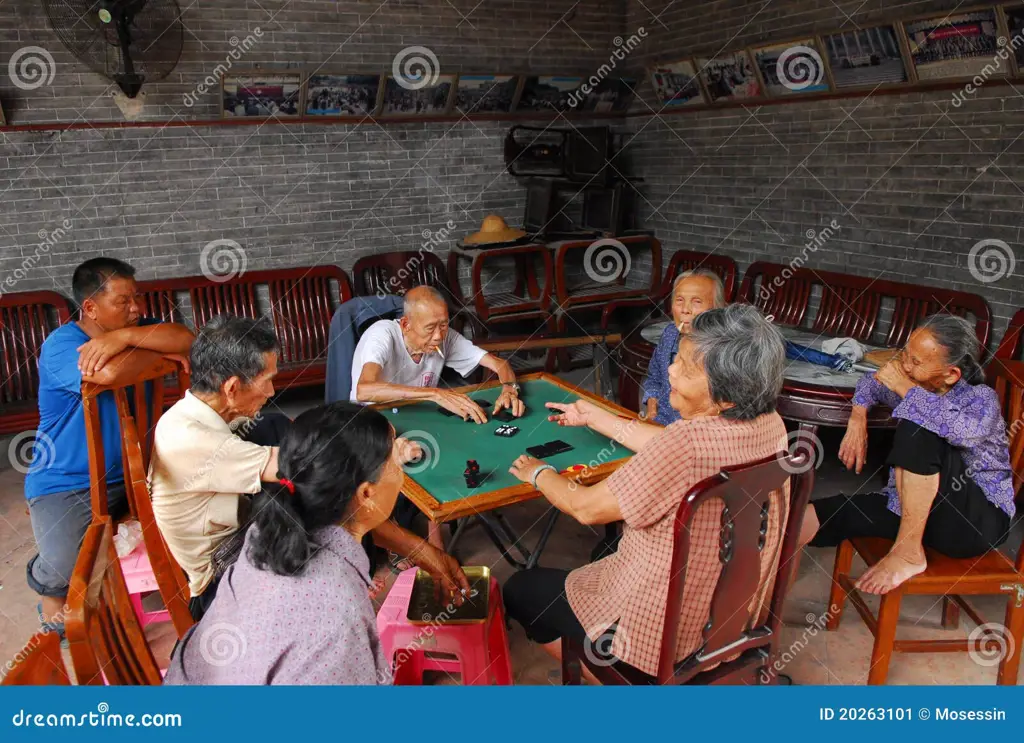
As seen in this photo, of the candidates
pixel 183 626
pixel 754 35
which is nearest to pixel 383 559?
pixel 183 626

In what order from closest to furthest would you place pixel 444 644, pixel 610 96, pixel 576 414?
pixel 444 644 < pixel 576 414 < pixel 610 96

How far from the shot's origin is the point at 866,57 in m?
4.78

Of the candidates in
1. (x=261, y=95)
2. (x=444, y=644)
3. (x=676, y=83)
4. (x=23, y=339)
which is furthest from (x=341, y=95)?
(x=444, y=644)

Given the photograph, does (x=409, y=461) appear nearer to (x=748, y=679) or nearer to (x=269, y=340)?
(x=269, y=340)

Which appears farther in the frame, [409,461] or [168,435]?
[409,461]

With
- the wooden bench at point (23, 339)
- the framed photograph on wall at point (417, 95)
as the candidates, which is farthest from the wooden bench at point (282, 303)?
the framed photograph on wall at point (417, 95)

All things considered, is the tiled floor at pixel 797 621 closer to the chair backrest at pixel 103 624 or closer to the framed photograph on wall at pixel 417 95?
the chair backrest at pixel 103 624

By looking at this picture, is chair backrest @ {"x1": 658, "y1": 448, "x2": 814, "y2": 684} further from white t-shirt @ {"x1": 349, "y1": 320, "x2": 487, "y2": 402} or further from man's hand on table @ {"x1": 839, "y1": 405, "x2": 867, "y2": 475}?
white t-shirt @ {"x1": 349, "y1": 320, "x2": 487, "y2": 402}

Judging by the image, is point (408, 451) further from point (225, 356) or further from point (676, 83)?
point (676, 83)

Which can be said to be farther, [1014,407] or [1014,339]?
[1014,339]

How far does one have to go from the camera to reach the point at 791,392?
3.63m

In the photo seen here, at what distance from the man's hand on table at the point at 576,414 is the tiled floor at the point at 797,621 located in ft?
2.68

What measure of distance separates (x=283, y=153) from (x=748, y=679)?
499cm

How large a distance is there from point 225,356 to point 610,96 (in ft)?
17.2
